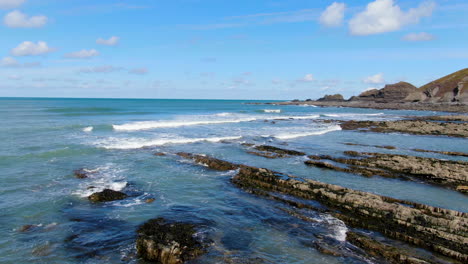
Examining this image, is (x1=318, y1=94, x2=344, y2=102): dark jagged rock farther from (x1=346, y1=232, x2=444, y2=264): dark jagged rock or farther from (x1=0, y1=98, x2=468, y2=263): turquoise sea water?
(x1=346, y1=232, x2=444, y2=264): dark jagged rock

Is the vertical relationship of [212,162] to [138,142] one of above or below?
below

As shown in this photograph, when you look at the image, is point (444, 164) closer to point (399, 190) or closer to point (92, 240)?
point (399, 190)

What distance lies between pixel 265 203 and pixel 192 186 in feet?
15.0

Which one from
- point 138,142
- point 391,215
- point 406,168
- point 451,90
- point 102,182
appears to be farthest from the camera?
point 451,90

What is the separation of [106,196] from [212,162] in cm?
843

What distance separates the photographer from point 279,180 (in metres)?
16.4

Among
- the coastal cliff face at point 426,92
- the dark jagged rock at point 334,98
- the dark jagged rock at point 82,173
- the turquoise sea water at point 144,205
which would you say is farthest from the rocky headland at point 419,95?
the dark jagged rock at point 82,173

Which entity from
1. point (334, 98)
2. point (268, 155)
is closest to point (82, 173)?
point (268, 155)

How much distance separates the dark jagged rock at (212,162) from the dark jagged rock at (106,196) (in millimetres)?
7226

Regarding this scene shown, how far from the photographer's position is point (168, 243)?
30.8ft

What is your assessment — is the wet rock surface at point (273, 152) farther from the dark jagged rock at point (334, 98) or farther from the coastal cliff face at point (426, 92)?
the dark jagged rock at point (334, 98)

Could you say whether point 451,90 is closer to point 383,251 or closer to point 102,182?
point 383,251

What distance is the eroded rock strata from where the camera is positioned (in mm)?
9758

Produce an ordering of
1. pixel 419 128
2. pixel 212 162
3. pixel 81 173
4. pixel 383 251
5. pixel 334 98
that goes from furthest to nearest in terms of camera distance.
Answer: pixel 334 98, pixel 419 128, pixel 212 162, pixel 81 173, pixel 383 251
